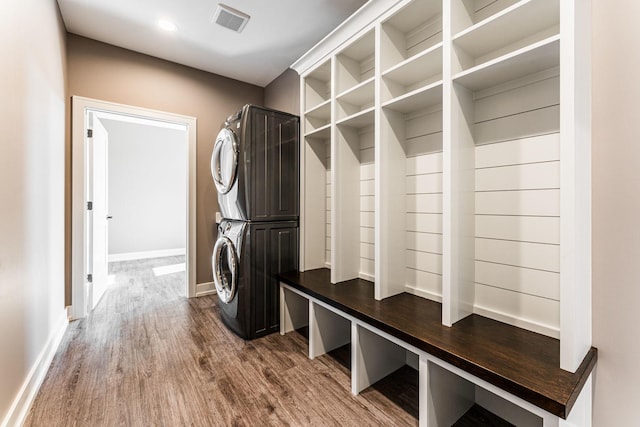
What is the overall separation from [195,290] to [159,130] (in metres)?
4.20

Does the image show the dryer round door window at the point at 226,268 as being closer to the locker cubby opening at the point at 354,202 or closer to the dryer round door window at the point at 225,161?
the dryer round door window at the point at 225,161

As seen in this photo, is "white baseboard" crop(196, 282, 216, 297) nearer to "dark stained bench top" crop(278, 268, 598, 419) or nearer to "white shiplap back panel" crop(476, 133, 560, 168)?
"dark stained bench top" crop(278, 268, 598, 419)

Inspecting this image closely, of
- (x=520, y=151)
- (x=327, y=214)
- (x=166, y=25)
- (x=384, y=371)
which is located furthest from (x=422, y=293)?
(x=166, y=25)

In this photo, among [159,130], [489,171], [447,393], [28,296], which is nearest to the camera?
[447,393]

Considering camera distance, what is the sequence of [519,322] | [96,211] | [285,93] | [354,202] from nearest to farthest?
[519,322], [354,202], [96,211], [285,93]

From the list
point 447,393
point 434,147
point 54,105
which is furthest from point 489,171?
point 54,105

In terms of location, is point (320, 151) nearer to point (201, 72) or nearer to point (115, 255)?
point (201, 72)

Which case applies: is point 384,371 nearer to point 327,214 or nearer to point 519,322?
point 519,322

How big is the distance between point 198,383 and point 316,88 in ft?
7.99

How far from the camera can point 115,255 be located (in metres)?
5.43

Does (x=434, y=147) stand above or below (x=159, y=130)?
below

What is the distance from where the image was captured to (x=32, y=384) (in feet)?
5.21

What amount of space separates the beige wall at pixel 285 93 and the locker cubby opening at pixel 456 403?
271 centimetres

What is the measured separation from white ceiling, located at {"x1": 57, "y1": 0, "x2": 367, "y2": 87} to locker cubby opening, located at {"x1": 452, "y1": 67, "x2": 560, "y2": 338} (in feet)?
4.74
